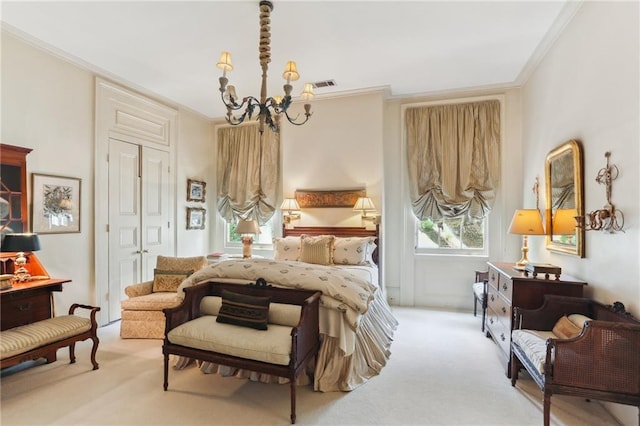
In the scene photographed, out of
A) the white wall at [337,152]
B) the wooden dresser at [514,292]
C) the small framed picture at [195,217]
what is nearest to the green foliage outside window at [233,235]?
the small framed picture at [195,217]

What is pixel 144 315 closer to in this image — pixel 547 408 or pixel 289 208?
pixel 289 208

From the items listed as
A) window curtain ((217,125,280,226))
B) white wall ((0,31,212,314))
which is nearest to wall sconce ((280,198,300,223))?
window curtain ((217,125,280,226))

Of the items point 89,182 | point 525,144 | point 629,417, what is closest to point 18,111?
point 89,182

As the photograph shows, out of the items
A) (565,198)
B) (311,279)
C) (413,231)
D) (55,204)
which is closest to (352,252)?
(413,231)

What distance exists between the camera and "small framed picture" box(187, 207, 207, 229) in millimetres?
5578

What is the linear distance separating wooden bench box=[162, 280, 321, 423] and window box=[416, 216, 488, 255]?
116 inches

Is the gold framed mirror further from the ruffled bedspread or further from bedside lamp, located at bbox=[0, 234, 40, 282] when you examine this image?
bedside lamp, located at bbox=[0, 234, 40, 282]

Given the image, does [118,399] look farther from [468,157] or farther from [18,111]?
[468,157]

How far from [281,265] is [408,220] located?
8.91 ft

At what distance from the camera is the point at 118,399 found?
246 centimetres

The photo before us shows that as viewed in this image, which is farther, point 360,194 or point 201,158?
point 201,158

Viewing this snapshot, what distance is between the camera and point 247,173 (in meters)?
5.81

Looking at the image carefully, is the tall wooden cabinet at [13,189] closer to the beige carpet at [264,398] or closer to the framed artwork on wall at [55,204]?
the framed artwork on wall at [55,204]

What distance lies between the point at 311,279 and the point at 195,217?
367 cm
